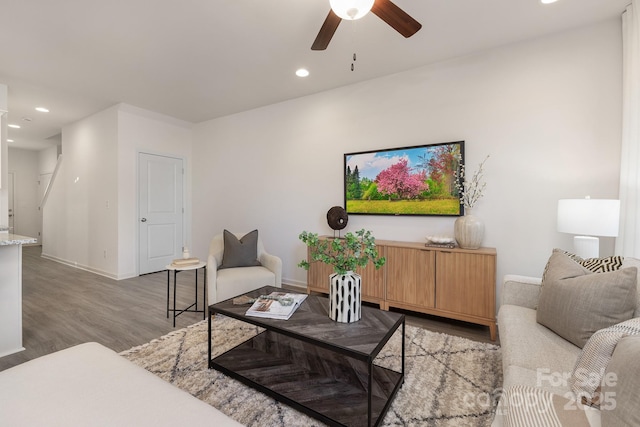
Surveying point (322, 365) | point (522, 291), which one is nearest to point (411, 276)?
point (522, 291)

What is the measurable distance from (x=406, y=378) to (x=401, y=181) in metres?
2.05

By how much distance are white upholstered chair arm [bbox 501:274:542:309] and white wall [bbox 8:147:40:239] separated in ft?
35.2

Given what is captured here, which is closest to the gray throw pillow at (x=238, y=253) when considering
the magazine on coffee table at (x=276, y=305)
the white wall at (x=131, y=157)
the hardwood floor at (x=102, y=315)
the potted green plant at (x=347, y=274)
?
the hardwood floor at (x=102, y=315)

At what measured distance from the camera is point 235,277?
283 cm

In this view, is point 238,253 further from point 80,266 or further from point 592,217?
point 80,266

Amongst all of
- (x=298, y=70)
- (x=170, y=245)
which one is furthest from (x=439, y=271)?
(x=170, y=245)

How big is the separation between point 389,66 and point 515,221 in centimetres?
206

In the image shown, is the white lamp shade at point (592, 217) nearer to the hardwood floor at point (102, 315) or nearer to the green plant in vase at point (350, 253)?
the hardwood floor at point (102, 315)

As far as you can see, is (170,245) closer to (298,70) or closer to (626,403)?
(298,70)

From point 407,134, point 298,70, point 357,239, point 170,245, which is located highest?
point 298,70

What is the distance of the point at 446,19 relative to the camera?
2.36 m

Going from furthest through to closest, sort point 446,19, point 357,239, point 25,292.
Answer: point 25,292, point 446,19, point 357,239

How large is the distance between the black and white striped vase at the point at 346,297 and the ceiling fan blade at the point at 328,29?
1.59m

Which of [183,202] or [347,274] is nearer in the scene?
[347,274]
